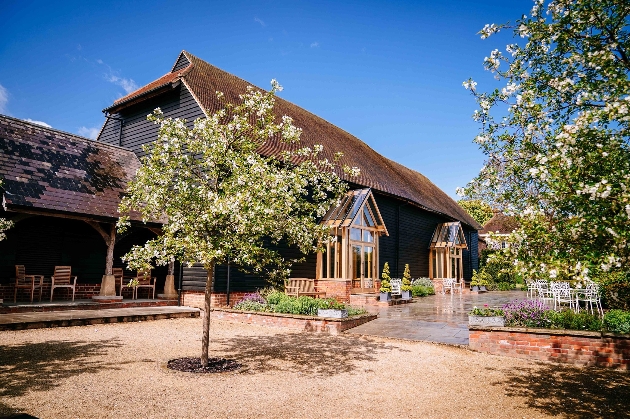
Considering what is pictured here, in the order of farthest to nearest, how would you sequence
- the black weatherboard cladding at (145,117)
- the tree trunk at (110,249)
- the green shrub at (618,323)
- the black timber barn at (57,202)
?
the black weatherboard cladding at (145,117) → the tree trunk at (110,249) → the black timber barn at (57,202) → the green shrub at (618,323)

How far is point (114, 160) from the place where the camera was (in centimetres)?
A: 1597

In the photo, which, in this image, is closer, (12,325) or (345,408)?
(345,408)

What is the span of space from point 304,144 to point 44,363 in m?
13.9

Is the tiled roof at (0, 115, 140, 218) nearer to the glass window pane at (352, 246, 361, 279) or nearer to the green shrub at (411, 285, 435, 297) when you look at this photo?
the glass window pane at (352, 246, 361, 279)

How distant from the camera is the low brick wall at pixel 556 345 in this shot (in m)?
7.46

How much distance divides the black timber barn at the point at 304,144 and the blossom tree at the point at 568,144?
7299mm

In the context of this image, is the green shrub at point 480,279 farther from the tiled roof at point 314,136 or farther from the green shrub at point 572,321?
the green shrub at point 572,321

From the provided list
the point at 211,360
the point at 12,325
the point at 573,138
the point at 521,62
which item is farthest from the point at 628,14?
the point at 12,325

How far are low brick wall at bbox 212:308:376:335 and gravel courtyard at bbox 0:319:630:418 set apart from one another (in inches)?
55.6

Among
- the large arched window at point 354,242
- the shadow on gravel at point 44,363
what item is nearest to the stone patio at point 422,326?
the large arched window at point 354,242

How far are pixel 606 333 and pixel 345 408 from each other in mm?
5490

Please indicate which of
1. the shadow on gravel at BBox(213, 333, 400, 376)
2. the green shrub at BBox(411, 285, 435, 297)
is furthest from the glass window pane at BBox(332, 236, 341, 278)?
the shadow on gravel at BBox(213, 333, 400, 376)

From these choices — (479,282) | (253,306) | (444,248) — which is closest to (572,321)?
(253,306)

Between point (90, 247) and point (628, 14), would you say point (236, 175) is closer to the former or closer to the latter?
point (628, 14)
